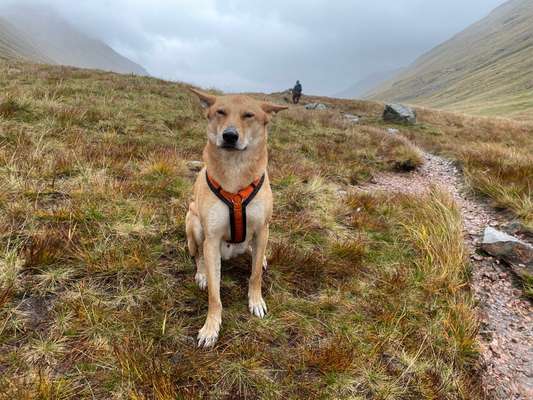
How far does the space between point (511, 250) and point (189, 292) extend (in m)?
4.42

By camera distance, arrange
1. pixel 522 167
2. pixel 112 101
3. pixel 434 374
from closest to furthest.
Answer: pixel 434 374 < pixel 522 167 < pixel 112 101

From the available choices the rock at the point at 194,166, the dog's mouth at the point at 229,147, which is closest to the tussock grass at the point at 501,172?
the dog's mouth at the point at 229,147

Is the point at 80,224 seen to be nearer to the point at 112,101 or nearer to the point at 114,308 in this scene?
the point at 114,308

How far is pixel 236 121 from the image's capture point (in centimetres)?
320

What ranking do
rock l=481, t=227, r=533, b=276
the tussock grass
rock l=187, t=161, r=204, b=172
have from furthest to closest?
rock l=187, t=161, r=204, b=172 → the tussock grass → rock l=481, t=227, r=533, b=276

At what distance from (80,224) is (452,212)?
226 inches

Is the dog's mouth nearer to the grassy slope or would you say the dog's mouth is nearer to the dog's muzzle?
the dog's muzzle

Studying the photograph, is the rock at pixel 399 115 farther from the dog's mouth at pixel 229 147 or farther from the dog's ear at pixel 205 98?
the dog's mouth at pixel 229 147

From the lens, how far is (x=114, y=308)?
2998mm

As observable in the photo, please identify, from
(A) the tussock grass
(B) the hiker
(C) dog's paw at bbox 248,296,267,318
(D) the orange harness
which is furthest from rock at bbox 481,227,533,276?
(B) the hiker

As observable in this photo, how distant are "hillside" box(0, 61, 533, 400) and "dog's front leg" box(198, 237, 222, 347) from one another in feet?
0.45

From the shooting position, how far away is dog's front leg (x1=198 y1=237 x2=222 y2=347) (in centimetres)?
295

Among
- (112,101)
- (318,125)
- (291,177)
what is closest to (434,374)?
(291,177)

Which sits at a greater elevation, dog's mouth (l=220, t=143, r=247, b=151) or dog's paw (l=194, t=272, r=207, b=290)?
dog's mouth (l=220, t=143, r=247, b=151)
